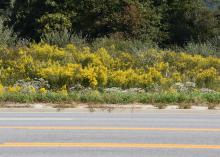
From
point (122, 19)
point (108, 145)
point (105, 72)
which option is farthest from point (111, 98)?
point (122, 19)

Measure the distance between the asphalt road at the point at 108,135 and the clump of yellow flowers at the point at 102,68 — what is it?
188 inches

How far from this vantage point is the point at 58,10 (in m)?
38.2

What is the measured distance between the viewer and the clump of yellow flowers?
1920cm

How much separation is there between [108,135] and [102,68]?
9631mm

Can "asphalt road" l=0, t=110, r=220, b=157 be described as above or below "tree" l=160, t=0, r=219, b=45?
above

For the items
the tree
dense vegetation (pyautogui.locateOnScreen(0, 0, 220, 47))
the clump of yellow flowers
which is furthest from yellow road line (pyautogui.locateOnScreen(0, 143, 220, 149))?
the tree

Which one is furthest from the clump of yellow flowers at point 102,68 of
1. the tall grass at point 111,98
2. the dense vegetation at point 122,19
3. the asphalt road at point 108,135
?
the dense vegetation at point 122,19

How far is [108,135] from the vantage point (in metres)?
10.4

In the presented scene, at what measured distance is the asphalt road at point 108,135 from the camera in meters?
8.84

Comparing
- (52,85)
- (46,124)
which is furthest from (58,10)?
(46,124)

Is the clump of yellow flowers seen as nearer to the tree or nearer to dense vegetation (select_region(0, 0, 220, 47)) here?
dense vegetation (select_region(0, 0, 220, 47))

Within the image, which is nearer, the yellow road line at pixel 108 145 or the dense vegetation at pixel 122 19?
the yellow road line at pixel 108 145

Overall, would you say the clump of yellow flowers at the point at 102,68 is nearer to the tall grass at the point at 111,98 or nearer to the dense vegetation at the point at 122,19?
the tall grass at the point at 111,98

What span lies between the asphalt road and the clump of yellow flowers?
188 inches
